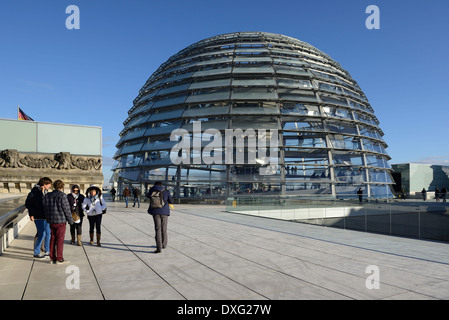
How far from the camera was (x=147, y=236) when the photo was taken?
11336mm

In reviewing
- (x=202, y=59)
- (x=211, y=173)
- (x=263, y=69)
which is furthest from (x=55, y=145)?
(x=263, y=69)

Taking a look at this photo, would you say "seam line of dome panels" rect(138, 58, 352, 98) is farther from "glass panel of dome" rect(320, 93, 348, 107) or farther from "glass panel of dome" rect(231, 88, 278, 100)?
"glass panel of dome" rect(320, 93, 348, 107)

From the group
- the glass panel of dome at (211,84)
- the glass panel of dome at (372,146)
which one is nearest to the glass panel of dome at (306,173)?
the glass panel of dome at (372,146)

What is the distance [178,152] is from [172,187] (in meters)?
3.19

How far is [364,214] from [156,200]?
437 inches

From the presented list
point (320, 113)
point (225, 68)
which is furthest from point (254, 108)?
point (320, 113)

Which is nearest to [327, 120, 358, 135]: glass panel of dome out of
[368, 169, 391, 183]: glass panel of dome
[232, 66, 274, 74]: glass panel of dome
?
[368, 169, 391, 183]: glass panel of dome

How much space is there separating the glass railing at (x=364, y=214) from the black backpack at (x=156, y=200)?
1040cm

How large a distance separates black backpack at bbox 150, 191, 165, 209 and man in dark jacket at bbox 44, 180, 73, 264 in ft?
6.91

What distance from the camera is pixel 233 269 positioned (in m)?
6.77

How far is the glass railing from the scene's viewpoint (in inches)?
531

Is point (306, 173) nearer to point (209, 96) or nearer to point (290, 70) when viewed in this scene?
point (290, 70)

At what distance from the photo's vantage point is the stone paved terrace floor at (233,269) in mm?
5234

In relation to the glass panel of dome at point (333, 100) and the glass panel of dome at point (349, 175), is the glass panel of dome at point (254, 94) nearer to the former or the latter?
the glass panel of dome at point (333, 100)
